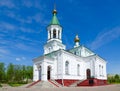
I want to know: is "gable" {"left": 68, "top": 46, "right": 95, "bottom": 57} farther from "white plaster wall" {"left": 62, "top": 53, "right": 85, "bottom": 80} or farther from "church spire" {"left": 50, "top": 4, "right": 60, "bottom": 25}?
"church spire" {"left": 50, "top": 4, "right": 60, "bottom": 25}

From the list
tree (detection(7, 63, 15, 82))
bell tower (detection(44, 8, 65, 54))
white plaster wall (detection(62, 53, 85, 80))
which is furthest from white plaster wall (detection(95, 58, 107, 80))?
tree (detection(7, 63, 15, 82))

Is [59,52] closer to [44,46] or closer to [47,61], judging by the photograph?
[47,61]

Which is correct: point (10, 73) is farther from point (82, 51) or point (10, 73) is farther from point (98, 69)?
point (98, 69)

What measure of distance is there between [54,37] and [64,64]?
25.6ft

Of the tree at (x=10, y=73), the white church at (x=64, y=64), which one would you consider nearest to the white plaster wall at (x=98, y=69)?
the white church at (x=64, y=64)

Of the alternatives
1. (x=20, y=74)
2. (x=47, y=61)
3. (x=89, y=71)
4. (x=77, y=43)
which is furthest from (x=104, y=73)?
(x=20, y=74)

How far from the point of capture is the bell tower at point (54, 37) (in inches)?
1283

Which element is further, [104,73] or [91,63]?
[104,73]

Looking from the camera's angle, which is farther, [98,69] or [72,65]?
[98,69]

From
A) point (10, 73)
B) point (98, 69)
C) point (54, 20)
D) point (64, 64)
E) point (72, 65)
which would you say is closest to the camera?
point (64, 64)

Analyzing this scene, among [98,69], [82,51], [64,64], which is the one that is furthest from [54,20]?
[98,69]

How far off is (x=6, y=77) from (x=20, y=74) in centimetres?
482

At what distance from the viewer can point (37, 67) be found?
2959 cm

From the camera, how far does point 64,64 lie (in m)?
27.9
